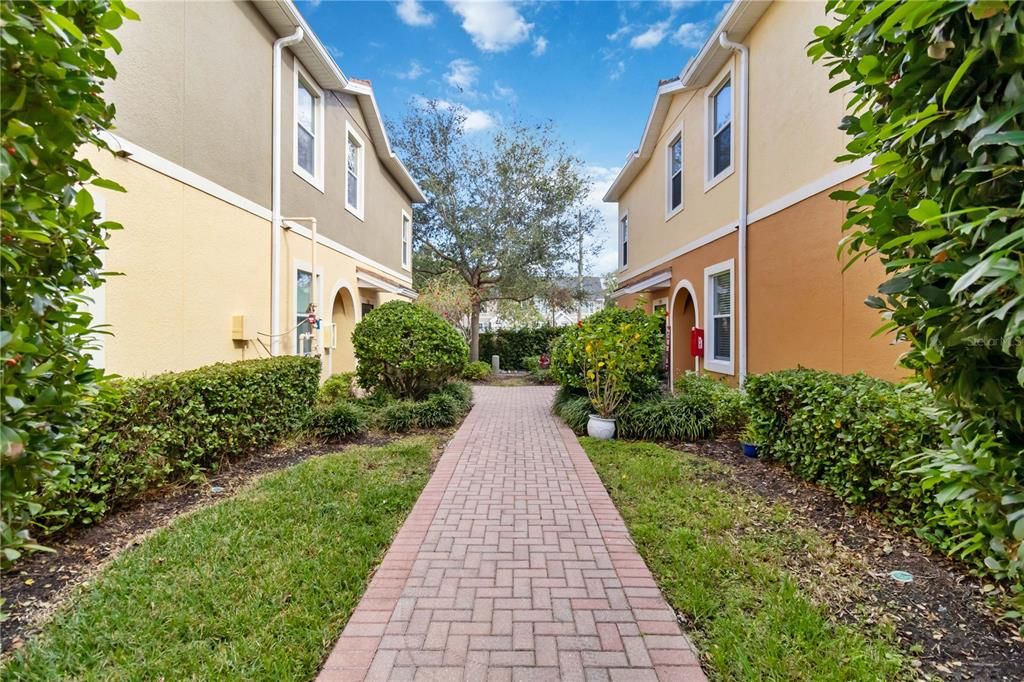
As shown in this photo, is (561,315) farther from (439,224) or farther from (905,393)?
(905,393)

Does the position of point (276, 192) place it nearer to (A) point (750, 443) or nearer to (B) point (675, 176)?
(A) point (750, 443)

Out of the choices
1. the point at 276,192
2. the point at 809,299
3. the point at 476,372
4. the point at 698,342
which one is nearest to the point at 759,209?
the point at 809,299

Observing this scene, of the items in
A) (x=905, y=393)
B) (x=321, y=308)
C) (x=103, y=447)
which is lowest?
(x=103, y=447)

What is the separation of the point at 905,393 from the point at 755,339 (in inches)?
152

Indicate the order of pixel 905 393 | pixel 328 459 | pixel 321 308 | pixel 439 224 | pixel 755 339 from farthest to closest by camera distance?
pixel 439 224
pixel 321 308
pixel 755 339
pixel 328 459
pixel 905 393

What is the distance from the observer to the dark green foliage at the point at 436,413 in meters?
7.99

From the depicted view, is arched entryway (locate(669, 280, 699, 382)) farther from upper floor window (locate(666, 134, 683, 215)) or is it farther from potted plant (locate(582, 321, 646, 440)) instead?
potted plant (locate(582, 321, 646, 440))

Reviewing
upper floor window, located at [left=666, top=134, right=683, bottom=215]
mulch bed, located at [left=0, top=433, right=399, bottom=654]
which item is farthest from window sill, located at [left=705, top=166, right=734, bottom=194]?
mulch bed, located at [left=0, top=433, right=399, bottom=654]

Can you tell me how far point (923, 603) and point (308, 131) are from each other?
34.7 ft

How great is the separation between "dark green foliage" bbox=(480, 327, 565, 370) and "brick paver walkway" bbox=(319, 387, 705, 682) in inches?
591

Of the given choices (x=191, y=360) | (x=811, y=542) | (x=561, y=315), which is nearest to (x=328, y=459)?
(x=191, y=360)

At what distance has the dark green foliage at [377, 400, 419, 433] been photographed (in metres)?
7.69

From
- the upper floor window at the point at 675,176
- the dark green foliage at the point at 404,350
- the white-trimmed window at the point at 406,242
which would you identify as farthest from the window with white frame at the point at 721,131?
the white-trimmed window at the point at 406,242

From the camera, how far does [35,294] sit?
1.47m
